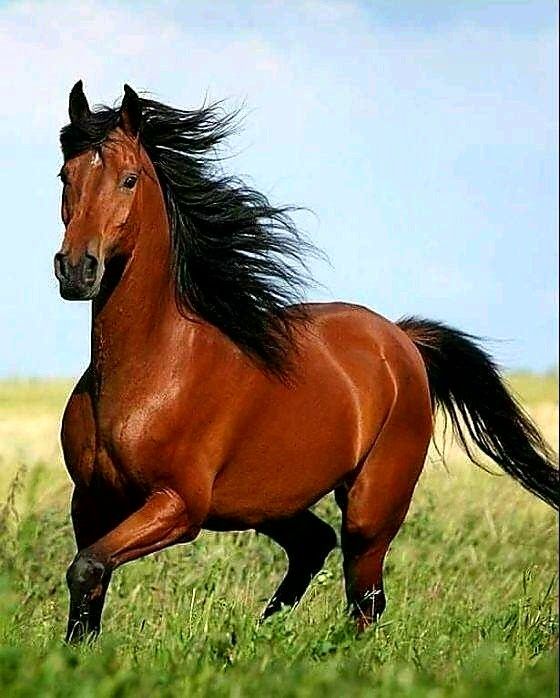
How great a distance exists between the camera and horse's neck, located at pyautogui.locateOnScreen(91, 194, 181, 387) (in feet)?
20.9

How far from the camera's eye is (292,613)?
20.0 ft

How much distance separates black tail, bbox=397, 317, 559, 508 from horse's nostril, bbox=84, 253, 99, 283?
2997 millimetres

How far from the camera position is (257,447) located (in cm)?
670

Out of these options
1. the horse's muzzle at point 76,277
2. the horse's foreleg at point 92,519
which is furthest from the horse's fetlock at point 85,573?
the horse's muzzle at point 76,277

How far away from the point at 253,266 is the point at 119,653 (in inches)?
92.9

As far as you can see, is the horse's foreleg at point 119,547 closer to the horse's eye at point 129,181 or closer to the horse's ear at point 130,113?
the horse's eye at point 129,181

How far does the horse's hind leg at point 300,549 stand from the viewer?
773 cm

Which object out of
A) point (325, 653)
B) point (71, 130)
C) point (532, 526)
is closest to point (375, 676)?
point (325, 653)

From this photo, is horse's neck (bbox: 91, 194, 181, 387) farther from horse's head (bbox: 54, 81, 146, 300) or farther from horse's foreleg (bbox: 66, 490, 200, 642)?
horse's foreleg (bbox: 66, 490, 200, 642)

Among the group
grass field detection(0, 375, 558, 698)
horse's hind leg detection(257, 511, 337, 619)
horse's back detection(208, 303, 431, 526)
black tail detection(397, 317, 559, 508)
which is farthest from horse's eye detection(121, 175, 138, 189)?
black tail detection(397, 317, 559, 508)

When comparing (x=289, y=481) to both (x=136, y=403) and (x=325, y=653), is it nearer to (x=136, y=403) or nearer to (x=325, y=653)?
(x=136, y=403)

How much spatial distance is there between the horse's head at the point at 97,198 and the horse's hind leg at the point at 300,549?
209cm

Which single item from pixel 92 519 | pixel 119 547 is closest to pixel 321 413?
pixel 92 519

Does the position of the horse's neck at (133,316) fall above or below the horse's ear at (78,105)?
below
